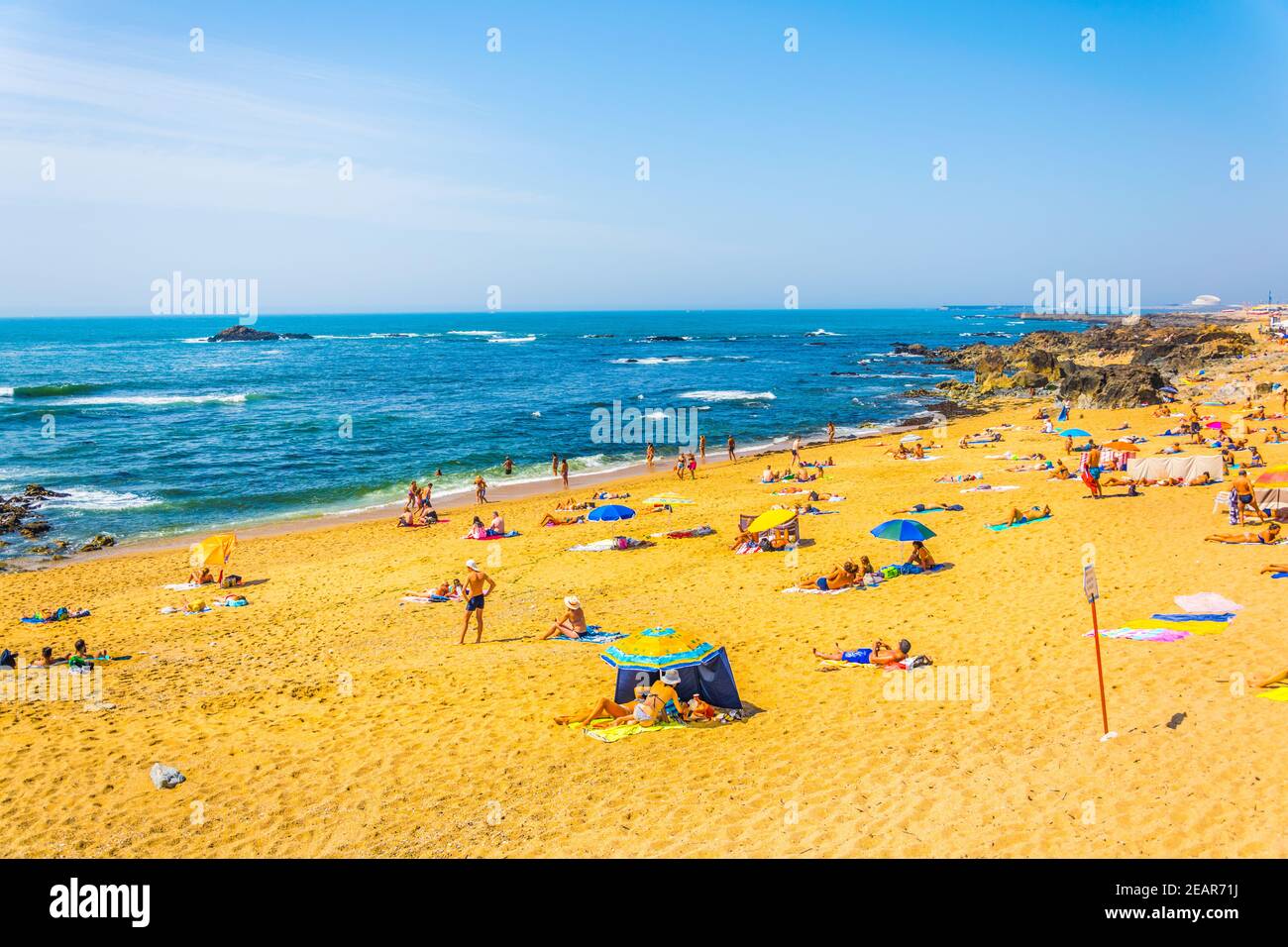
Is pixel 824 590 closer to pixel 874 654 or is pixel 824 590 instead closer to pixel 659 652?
pixel 874 654

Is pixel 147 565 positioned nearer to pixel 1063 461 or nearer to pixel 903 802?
pixel 903 802

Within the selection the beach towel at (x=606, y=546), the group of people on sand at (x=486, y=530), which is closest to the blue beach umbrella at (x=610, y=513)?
the beach towel at (x=606, y=546)

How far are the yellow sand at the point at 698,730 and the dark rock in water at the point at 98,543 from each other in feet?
18.4

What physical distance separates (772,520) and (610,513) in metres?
5.38

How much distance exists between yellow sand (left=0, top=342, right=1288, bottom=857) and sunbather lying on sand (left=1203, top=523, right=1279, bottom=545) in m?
0.35

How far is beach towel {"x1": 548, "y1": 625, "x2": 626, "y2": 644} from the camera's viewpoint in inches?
548

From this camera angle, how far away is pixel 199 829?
26.8 feet

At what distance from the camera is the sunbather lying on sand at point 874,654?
11828 millimetres

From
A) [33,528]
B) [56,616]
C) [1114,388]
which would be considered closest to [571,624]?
[56,616]

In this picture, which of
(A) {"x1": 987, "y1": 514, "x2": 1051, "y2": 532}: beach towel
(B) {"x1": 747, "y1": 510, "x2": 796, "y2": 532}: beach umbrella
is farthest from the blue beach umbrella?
(A) {"x1": 987, "y1": 514, "x2": 1051, "y2": 532}: beach towel

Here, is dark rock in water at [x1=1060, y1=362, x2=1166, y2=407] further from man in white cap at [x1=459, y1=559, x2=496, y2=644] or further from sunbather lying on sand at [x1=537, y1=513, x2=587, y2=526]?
man in white cap at [x1=459, y1=559, x2=496, y2=644]

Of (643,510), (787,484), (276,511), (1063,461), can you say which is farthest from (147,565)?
(1063,461)

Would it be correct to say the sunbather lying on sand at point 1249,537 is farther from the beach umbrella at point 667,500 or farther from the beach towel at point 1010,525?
the beach umbrella at point 667,500

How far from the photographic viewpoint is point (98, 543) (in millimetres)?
25062
